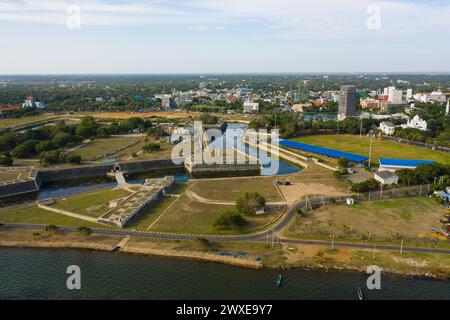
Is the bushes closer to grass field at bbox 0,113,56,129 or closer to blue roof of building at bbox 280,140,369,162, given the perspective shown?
blue roof of building at bbox 280,140,369,162

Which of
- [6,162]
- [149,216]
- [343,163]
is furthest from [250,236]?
[6,162]

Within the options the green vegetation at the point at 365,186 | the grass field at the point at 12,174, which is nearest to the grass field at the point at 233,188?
the green vegetation at the point at 365,186

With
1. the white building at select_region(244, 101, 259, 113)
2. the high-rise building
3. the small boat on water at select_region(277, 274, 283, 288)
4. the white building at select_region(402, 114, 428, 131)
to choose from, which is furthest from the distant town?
the white building at select_region(244, 101, 259, 113)

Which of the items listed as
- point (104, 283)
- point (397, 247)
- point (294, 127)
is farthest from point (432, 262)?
point (294, 127)

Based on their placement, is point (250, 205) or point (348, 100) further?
point (348, 100)

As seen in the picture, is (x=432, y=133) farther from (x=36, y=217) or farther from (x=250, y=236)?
(x=36, y=217)

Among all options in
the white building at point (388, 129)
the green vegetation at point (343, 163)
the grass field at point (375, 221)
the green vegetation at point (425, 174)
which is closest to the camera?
the grass field at point (375, 221)

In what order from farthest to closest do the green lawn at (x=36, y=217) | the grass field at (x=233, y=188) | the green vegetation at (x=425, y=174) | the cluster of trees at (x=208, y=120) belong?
1. the cluster of trees at (x=208, y=120)
2. the green vegetation at (x=425, y=174)
3. the grass field at (x=233, y=188)
4. the green lawn at (x=36, y=217)

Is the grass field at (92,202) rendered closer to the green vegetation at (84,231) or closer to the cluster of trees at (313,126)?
the green vegetation at (84,231)
